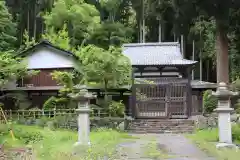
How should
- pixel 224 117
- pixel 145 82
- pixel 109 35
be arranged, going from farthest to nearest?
pixel 109 35 < pixel 145 82 < pixel 224 117

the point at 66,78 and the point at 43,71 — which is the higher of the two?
the point at 43,71

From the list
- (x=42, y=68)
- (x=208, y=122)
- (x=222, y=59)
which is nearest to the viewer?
(x=208, y=122)

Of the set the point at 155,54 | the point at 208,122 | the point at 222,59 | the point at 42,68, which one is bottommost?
the point at 208,122

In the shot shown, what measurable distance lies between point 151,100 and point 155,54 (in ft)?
21.0

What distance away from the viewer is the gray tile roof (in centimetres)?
2702

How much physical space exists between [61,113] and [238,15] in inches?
505

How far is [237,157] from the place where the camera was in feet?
24.9

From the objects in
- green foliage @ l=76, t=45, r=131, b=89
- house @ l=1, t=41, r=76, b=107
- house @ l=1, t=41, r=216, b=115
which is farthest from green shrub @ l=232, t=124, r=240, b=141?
house @ l=1, t=41, r=76, b=107

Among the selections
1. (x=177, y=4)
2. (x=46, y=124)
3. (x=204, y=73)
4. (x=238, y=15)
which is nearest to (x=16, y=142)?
(x=46, y=124)

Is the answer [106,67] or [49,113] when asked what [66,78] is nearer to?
[49,113]

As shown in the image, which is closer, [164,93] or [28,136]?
[28,136]

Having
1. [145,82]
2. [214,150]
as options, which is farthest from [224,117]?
[145,82]

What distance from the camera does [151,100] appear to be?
23422mm

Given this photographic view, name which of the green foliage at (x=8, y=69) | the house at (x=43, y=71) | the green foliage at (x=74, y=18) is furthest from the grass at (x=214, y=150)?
the green foliage at (x=74, y=18)
